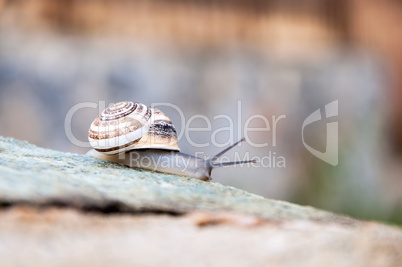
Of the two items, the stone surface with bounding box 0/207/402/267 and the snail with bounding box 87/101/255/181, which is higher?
the snail with bounding box 87/101/255/181

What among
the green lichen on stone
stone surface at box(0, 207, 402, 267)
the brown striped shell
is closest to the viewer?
stone surface at box(0, 207, 402, 267)

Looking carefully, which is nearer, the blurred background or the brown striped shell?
the brown striped shell

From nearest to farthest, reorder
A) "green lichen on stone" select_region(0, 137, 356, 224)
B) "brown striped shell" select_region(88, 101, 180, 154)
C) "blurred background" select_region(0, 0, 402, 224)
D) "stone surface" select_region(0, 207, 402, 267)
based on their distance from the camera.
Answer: "stone surface" select_region(0, 207, 402, 267) → "green lichen on stone" select_region(0, 137, 356, 224) → "brown striped shell" select_region(88, 101, 180, 154) → "blurred background" select_region(0, 0, 402, 224)

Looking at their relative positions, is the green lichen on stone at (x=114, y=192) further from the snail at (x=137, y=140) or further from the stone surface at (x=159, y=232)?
the snail at (x=137, y=140)

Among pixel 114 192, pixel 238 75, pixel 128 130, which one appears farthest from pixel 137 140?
pixel 238 75

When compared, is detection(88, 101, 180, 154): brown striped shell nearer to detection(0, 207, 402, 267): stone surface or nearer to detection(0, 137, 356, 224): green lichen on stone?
detection(0, 137, 356, 224): green lichen on stone

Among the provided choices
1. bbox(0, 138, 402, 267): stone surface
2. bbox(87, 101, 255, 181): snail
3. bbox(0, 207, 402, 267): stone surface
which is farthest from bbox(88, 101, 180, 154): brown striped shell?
bbox(0, 207, 402, 267): stone surface

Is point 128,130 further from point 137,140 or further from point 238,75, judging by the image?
point 238,75
